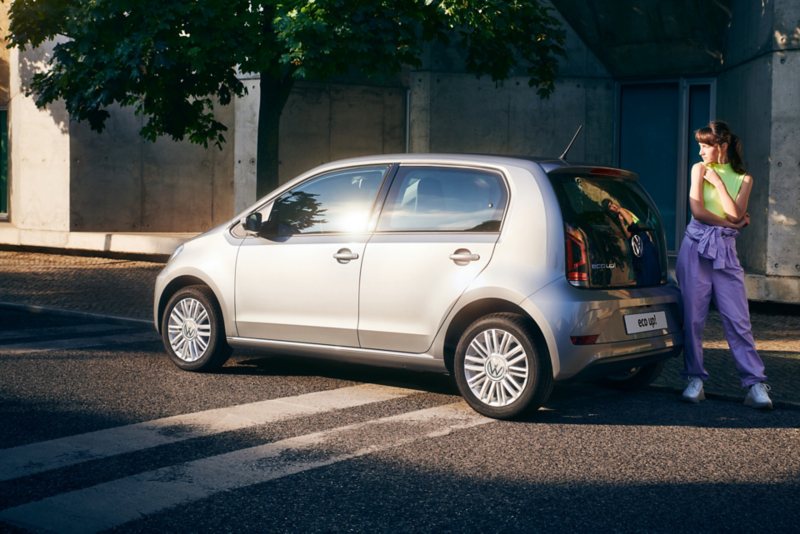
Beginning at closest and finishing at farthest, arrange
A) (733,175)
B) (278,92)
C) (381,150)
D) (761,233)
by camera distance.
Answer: (733,175) < (761,233) < (278,92) < (381,150)

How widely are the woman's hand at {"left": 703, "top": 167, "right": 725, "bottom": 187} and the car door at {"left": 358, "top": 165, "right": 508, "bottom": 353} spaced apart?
4.87 feet

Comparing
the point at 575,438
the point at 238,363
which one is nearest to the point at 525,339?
the point at 575,438

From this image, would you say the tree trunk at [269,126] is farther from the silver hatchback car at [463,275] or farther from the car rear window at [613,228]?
the car rear window at [613,228]

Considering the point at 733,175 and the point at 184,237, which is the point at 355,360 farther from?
the point at 184,237

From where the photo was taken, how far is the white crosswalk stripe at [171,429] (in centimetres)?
457

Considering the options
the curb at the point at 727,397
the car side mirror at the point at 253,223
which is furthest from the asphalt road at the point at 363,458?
the car side mirror at the point at 253,223

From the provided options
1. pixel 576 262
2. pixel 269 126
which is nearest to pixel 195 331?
pixel 576 262

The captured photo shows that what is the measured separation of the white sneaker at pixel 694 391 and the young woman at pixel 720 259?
0.01m

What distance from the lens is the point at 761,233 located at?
38.2 feet

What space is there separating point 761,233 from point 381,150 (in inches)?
358

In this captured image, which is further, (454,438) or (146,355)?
(146,355)

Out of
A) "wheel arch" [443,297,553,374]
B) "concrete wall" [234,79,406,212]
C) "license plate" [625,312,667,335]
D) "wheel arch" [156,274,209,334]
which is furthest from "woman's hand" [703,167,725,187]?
"concrete wall" [234,79,406,212]

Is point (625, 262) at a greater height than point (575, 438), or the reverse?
point (625, 262)

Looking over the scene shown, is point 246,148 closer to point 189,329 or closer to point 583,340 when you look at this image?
point 189,329
